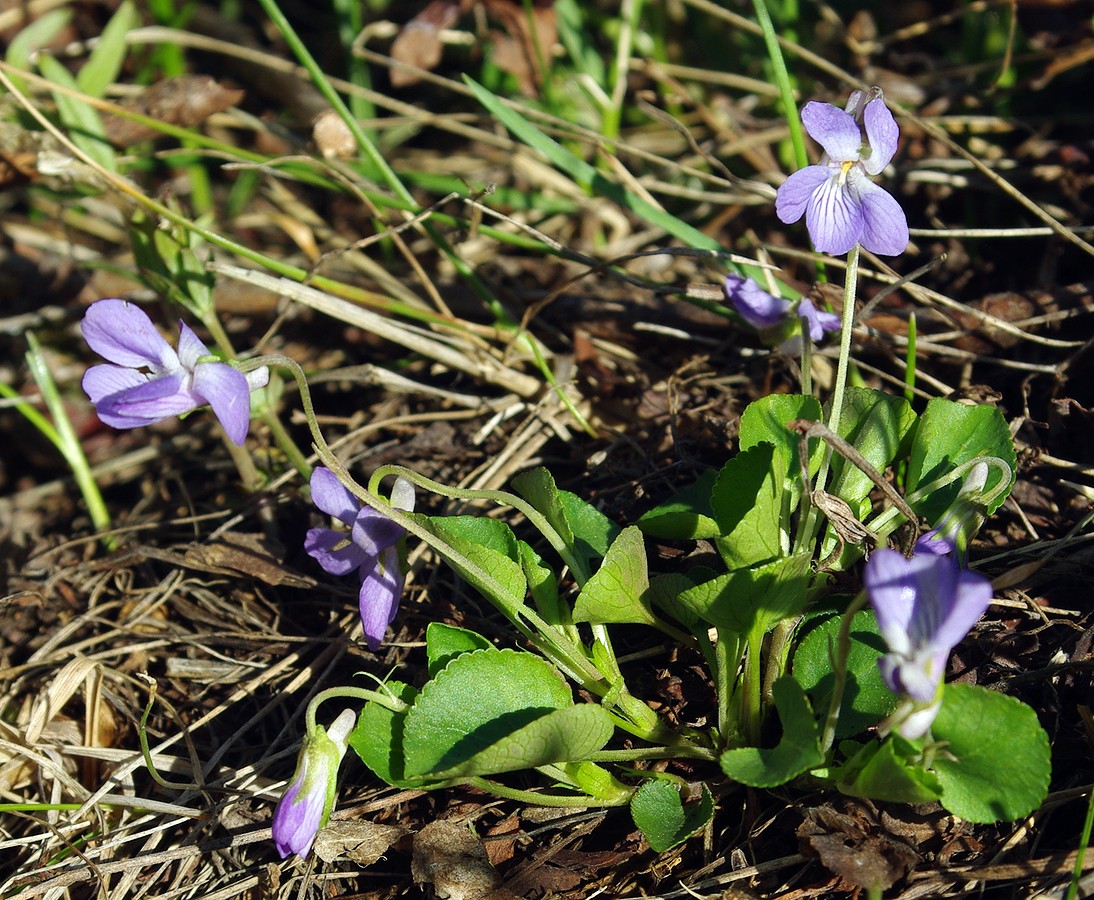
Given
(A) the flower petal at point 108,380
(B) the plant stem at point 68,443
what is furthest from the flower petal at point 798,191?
(B) the plant stem at point 68,443

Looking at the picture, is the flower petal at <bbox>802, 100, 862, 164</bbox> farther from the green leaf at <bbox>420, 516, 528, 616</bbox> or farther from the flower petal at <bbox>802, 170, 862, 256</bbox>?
the green leaf at <bbox>420, 516, 528, 616</bbox>

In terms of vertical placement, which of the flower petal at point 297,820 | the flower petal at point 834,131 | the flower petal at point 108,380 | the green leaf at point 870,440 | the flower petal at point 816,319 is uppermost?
the flower petal at point 834,131

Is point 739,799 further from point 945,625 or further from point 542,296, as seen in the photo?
point 542,296

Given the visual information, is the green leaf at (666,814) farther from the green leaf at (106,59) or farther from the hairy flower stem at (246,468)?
the green leaf at (106,59)

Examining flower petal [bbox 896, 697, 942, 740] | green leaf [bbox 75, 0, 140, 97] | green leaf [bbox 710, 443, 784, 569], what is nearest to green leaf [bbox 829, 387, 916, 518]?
green leaf [bbox 710, 443, 784, 569]

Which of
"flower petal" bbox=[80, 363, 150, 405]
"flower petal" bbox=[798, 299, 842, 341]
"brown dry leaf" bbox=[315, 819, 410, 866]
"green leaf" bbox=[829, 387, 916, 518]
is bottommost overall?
"brown dry leaf" bbox=[315, 819, 410, 866]

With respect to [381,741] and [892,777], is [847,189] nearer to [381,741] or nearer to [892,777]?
[892,777]
